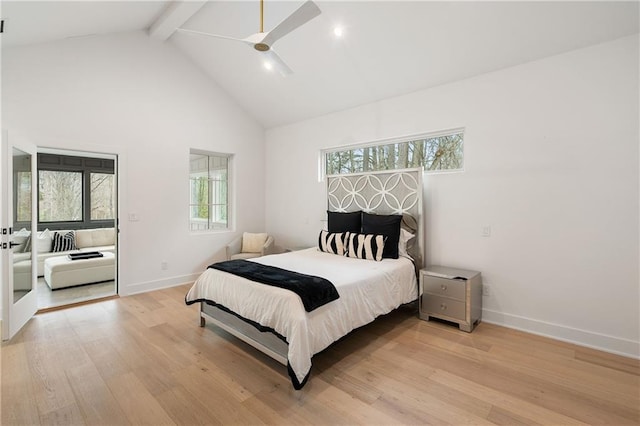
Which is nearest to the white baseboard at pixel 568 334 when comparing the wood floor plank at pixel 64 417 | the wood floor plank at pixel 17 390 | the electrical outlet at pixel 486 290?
the electrical outlet at pixel 486 290

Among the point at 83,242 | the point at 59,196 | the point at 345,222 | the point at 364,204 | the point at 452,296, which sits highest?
the point at 59,196

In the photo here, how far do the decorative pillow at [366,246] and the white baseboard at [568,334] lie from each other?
1.32 m

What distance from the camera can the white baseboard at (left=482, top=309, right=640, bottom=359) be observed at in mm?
2617

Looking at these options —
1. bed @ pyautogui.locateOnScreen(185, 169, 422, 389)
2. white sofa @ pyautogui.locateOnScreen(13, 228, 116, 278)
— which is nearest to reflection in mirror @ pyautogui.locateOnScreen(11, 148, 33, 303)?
white sofa @ pyautogui.locateOnScreen(13, 228, 116, 278)

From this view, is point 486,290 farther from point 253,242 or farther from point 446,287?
point 253,242

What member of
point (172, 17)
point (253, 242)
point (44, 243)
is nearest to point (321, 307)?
point (253, 242)

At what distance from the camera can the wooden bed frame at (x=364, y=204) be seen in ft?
8.31

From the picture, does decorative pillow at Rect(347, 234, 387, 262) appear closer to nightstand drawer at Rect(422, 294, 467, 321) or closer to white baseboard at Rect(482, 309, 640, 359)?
nightstand drawer at Rect(422, 294, 467, 321)

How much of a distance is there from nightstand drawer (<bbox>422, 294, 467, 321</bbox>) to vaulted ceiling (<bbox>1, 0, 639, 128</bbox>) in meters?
Result: 2.46

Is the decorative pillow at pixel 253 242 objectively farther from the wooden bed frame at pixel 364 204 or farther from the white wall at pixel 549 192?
the white wall at pixel 549 192

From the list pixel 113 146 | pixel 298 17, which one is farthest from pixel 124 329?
pixel 298 17

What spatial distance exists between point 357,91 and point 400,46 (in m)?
0.94

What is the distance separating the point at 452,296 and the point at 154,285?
4.00 m

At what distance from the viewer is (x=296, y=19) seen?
2.27 meters
